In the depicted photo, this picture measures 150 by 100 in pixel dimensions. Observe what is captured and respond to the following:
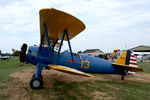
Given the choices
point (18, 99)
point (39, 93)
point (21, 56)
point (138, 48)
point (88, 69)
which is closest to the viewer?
point (18, 99)

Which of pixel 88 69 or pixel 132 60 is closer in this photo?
pixel 88 69

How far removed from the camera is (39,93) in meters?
4.06

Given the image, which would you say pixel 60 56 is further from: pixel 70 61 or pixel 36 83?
pixel 36 83

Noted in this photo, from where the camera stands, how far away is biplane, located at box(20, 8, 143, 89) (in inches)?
154

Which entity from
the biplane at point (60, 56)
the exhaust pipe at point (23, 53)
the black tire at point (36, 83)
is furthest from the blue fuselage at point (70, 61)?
the black tire at point (36, 83)

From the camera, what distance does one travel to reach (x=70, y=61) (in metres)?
5.49

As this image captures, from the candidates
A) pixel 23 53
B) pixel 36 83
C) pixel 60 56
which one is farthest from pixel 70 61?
pixel 23 53

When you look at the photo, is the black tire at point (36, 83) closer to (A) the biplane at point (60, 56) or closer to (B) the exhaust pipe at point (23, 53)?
(A) the biplane at point (60, 56)

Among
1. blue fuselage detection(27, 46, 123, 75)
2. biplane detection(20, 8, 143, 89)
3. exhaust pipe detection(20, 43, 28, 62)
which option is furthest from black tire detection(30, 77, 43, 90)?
exhaust pipe detection(20, 43, 28, 62)

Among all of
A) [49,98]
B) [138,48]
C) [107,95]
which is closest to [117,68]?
[107,95]

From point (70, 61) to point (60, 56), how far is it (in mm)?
577

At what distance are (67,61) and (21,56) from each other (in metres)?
2.31

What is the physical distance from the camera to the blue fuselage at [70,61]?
17.4 feet

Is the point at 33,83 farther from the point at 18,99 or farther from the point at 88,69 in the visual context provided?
the point at 88,69
